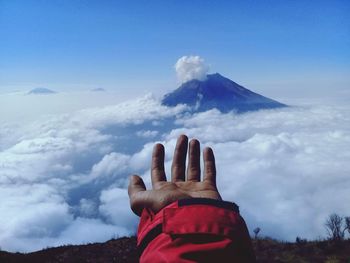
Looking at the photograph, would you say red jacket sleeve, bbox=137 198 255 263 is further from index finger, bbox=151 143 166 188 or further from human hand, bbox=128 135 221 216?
index finger, bbox=151 143 166 188

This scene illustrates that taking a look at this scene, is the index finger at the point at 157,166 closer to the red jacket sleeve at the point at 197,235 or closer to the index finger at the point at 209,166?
the index finger at the point at 209,166

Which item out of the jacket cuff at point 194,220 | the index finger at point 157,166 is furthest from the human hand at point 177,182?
the jacket cuff at point 194,220

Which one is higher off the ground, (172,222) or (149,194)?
(149,194)

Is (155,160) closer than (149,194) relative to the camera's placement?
No

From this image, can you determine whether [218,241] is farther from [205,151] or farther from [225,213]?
[205,151]

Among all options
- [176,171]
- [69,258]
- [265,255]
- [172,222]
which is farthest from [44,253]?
[172,222]
